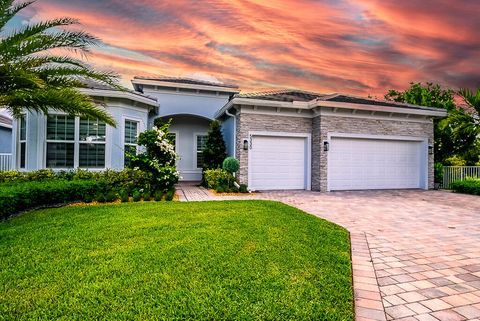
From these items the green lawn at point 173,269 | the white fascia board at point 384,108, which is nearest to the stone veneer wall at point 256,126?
the white fascia board at point 384,108

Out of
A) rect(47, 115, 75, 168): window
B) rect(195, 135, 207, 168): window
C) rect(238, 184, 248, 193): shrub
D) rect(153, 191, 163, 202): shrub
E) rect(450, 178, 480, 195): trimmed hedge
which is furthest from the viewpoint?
rect(195, 135, 207, 168): window

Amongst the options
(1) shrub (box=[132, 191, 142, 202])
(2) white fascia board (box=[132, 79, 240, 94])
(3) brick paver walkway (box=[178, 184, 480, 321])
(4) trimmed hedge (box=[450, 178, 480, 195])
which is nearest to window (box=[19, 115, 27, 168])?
(1) shrub (box=[132, 191, 142, 202])

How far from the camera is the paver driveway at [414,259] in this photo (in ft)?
8.87

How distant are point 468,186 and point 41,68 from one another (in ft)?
48.5

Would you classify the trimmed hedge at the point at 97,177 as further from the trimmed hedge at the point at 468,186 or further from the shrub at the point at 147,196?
the trimmed hedge at the point at 468,186

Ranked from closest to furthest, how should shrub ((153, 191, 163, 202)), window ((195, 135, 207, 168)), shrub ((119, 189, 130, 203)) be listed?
1. shrub ((119, 189, 130, 203))
2. shrub ((153, 191, 163, 202))
3. window ((195, 135, 207, 168))

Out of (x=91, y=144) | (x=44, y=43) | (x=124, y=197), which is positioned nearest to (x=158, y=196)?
(x=124, y=197)

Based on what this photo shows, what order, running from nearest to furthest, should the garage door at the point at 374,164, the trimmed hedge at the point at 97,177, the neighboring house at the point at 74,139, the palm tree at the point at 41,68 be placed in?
the palm tree at the point at 41,68, the trimmed hedge at the point at 97,177, the neighboring house at the point at 74,139, the garage door at the point at 374,164

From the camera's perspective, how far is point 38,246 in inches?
165

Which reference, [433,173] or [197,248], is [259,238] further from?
[433,173]

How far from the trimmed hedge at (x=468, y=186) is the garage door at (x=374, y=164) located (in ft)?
4.70

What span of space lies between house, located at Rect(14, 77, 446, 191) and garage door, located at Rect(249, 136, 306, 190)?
4 centimetres

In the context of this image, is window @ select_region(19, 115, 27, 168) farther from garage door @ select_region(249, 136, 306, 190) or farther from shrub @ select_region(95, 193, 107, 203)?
garage door @ select_region(249, 136, 306, 190)

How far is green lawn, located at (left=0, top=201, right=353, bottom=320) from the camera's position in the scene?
250cm
